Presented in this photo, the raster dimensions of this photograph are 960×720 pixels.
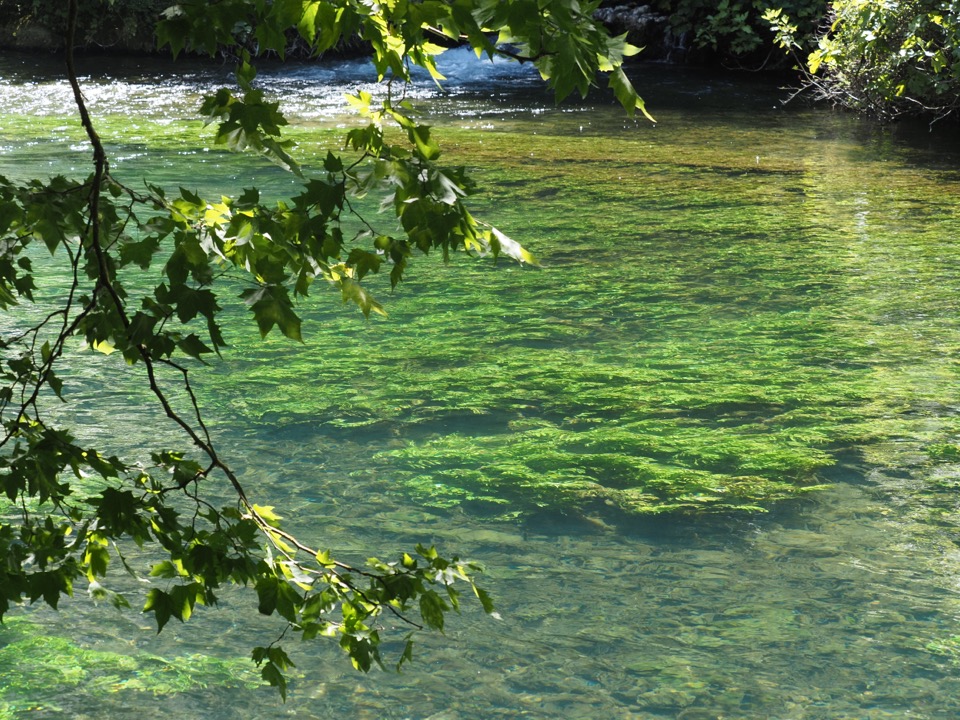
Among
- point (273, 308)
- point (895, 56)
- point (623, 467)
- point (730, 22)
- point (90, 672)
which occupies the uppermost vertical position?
point (730, 22)

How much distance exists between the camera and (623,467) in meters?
4.05

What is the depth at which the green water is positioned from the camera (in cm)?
286

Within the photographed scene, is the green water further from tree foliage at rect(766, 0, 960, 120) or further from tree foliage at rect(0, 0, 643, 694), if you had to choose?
tree foliage at rect(766, 0, 960, 120)

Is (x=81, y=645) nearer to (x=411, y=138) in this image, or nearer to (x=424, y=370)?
(x=411, y=138)

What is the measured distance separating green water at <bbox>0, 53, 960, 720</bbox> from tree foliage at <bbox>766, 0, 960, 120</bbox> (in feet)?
7.69

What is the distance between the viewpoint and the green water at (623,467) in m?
2.86

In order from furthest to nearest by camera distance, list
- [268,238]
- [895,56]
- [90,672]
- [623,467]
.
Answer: [895,56], [623,467], [90,672], [268,238]

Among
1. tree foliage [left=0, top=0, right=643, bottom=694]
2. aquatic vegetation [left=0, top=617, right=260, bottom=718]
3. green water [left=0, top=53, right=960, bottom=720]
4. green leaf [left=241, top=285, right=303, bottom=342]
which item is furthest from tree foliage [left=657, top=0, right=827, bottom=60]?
green leaf [left=241, top=285, right=303, bottom=342]

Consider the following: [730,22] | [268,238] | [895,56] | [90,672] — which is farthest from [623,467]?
[730,22]

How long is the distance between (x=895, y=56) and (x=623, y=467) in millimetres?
7667

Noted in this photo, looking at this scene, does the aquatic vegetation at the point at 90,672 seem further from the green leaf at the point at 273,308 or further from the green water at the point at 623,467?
the green leaf at the point at 273,308

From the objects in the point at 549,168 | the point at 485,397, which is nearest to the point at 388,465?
the point at 485,397

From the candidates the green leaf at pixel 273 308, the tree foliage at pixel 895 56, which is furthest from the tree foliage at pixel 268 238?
the tree foliage at pixel 895 56

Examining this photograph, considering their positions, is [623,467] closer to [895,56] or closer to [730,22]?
[895,56]
